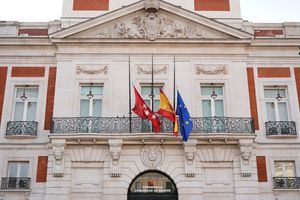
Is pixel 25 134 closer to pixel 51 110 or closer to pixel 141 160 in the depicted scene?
pixel 51 110

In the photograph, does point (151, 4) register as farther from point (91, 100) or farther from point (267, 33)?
point (267, 33)

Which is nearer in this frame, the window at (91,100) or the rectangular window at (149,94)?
the window at (91,100)

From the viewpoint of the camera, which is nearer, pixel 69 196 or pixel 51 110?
pixel 69 196

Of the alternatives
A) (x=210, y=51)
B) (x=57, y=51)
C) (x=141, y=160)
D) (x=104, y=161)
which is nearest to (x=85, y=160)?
(x=104, y=161)

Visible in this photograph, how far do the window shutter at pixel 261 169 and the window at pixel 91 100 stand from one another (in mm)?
6278

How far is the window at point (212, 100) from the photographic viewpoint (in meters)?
16.1

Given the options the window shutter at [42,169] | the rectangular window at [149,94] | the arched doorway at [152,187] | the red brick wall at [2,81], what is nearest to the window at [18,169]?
the window shutter at [42,169]

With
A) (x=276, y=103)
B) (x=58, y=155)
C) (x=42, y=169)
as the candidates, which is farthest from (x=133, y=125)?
(x=276, y=103)

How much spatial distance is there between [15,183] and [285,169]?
10.0 meters

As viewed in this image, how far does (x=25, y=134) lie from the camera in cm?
1558

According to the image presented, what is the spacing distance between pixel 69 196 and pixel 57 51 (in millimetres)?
5916

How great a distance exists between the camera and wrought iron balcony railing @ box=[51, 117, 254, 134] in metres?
15.2

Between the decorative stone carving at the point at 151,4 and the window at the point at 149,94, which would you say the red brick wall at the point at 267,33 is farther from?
the window at the point at 149,94

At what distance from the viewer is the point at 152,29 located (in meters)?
16.9
